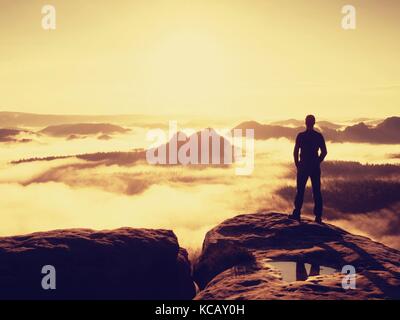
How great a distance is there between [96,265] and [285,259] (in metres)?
5.21

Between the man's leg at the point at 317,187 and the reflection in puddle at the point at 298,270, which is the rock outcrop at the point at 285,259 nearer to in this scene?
the reflection in puddle at the point at 298,270

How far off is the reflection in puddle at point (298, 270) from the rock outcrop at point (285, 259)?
48mm

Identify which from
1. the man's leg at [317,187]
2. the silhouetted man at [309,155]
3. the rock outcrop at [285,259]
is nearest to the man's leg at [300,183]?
the silhouetted man at [309,155]

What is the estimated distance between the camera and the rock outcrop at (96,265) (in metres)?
10.9

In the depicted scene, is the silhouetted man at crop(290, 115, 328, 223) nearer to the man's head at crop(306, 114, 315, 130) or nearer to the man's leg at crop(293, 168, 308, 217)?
the man's leg at crop(293, 168, 308, 217)

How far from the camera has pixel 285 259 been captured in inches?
415

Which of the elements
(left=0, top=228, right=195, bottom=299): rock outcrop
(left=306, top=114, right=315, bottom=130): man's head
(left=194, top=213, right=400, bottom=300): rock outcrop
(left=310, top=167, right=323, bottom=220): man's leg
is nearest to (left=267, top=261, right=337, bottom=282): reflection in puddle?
(left=194, top=213, right=400, bottom=300): rock outcrop

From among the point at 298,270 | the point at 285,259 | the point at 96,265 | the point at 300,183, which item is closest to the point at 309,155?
the point at 300,183

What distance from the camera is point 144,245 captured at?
1272cm

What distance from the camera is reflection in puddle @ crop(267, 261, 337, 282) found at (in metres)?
9.36

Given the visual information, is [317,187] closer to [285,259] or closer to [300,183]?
[300,183]

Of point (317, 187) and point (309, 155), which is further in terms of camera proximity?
point (317, 187)

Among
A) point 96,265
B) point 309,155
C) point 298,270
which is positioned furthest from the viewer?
point 309,155
